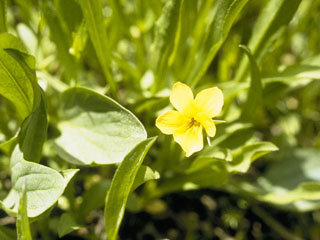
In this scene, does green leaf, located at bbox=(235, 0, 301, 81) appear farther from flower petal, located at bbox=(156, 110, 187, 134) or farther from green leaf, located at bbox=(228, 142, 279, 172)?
flower petal, located at bbox=(156, 110, 187, 134)

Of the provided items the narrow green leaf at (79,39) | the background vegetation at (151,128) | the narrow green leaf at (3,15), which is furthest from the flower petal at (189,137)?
the narrow green leaf at (3,15)

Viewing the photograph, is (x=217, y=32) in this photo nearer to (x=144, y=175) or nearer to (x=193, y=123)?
(x=193, y=123)

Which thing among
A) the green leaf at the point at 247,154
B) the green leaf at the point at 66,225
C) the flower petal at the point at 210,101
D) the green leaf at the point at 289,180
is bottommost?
the green leaf at the point at 289,180

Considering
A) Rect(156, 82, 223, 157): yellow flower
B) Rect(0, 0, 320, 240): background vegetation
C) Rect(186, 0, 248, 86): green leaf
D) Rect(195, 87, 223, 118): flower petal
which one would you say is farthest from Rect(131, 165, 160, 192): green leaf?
Rect(186, 0, 248, 86): green leaf

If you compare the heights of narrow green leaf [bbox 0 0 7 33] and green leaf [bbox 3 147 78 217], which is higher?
narrow green leaf [bbox 0 0 7 33]

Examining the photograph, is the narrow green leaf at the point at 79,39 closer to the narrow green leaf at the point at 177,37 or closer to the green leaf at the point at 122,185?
the narrow green leaf at the point at 177,37

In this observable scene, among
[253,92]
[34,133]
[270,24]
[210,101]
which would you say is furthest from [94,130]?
[270,24]

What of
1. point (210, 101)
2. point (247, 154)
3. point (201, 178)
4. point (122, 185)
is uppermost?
point (210, 101)
